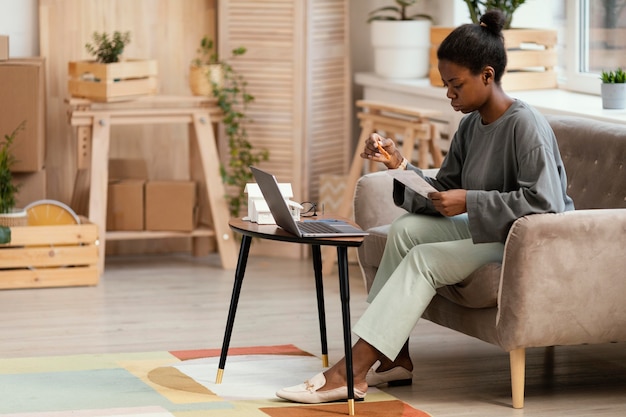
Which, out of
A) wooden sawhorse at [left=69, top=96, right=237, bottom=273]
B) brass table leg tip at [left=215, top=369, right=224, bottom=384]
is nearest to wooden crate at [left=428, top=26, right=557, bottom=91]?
wooden sawhorse at [left=69, top=96, right=237, bottom=273]

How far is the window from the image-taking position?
4.79 m

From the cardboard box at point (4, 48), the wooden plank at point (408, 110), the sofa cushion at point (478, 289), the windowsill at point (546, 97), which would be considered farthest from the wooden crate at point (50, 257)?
the sofa cushion at point (478, 289)

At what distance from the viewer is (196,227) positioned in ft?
18.5

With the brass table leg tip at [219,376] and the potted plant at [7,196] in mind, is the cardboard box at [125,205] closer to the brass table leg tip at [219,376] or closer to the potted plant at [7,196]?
the potted plant at [7,196]

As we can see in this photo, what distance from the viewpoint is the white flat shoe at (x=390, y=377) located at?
136 inches

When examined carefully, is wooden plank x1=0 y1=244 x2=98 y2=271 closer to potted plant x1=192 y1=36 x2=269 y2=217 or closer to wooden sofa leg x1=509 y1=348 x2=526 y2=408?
potted plant x1=192 y1=36 x2=269 y2=217

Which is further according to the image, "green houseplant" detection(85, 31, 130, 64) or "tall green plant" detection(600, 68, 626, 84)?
"green houseplant" detection(85, 31, 130, 64)

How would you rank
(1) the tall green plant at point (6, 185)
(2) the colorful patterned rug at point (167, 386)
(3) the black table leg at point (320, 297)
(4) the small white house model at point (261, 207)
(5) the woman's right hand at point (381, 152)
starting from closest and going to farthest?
(2) the colorful patterned rug at point (167, 386) → (4) the small white house model at point (261, 207) → (5) the woman's right hand at point (381, 152) → (3) the black table leg at point (320, 297) → (1) the tall green plant at point (6, 185)

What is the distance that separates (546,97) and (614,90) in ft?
1.71

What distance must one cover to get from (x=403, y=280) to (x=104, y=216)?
7.70 feet

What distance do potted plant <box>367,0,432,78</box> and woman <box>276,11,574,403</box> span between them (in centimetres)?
218

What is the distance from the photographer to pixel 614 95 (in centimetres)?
426

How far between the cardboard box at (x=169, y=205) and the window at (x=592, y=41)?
1816 mm

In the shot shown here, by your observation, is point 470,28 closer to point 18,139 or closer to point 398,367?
point 398,367
